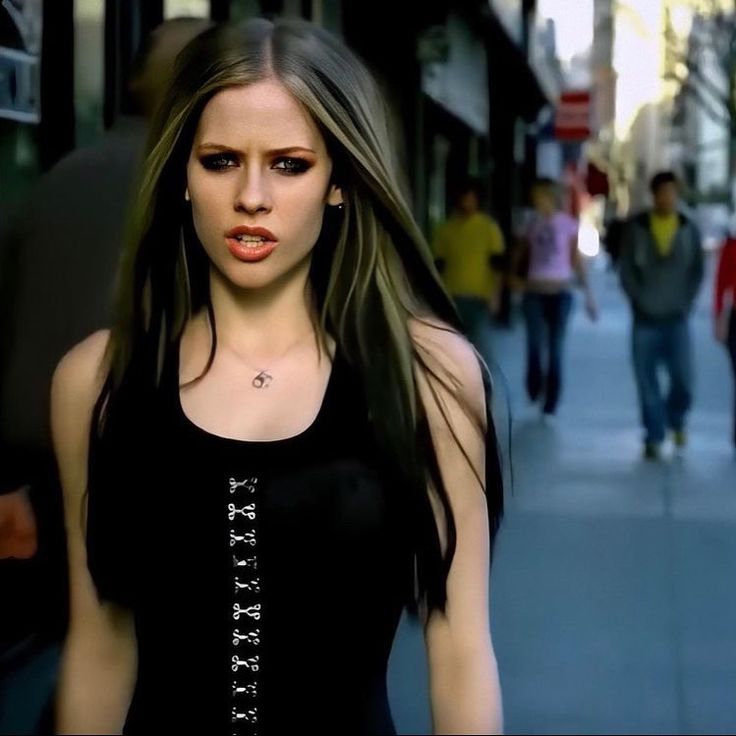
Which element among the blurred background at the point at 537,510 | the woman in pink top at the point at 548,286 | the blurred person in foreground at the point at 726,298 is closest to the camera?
the blurred background at the point at 537,510

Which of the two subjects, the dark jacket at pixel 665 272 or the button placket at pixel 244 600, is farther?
the dark jacket at pixel 665 272

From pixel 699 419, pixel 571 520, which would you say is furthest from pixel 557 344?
pixel 571 520

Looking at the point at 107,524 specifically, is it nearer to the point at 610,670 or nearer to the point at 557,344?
the point at 610,670

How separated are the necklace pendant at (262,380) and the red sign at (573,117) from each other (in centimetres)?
2552

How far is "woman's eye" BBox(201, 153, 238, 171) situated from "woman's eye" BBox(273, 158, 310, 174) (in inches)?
2.1

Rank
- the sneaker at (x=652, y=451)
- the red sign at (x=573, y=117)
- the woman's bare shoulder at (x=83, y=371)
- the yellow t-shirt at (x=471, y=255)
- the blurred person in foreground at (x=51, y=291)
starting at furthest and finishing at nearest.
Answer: the red sign at (x=573, y=117), the yellow t-shirt at (x=471, y=255), the sneaker at (x=652, y=451), the blurred person in foreground at (x=51, y=291), the woman's bare shoulder at (x=83, y=371)

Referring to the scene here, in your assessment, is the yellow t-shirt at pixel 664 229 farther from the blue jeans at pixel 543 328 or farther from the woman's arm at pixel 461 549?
the woman's arm at pixel 461 549

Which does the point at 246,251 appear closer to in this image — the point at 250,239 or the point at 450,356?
the point at 250,239

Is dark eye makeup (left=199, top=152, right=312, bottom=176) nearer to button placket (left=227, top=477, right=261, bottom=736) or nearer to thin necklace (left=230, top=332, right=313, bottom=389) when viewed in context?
thin necklace (left=230, top=332, right=313, bottom=389)

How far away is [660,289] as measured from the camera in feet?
38.8

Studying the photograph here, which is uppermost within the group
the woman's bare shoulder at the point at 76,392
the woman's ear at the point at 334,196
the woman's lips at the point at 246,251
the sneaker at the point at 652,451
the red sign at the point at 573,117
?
the red sign at the point at 573,117

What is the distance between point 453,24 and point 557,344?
9.64 m

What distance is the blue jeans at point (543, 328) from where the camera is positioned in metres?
14.4

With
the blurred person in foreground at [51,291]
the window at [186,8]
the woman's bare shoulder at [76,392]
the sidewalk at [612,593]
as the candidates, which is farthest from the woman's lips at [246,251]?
the window at [186,8]
